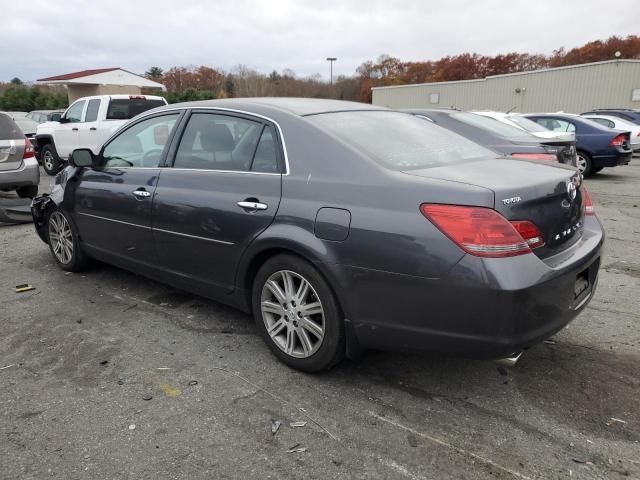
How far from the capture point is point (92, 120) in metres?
12.1

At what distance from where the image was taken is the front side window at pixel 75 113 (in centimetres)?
1246

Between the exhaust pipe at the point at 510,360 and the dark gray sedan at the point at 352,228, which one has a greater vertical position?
the dark gray sedan at the point at 352,228

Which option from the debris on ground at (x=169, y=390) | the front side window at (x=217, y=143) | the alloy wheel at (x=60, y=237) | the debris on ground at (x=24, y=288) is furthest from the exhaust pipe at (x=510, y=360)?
the debris on ground at (x=24, y=288)

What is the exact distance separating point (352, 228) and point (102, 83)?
33.4 meters

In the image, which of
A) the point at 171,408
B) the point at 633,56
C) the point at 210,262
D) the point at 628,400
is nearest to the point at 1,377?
the point at 171,408

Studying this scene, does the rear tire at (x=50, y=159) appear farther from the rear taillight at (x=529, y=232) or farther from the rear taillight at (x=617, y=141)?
the rear taillight at (x=529, y=232)

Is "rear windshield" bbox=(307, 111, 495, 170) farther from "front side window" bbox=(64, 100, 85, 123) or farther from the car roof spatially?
"front side window" bbox=(64, 100, 85, 123)

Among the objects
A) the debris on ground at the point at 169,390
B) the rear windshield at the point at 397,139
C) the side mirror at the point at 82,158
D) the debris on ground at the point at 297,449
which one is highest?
the rear windshield at the point at 397,139

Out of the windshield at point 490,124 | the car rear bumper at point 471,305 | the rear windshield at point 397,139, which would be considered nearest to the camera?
the car rear bumper at point 471,305

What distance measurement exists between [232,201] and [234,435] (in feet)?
4.61

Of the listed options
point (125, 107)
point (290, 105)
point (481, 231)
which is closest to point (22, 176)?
point (125, 107)

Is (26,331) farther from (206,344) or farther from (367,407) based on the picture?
(367,407)

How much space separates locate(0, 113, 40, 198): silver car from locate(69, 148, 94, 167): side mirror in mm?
4513

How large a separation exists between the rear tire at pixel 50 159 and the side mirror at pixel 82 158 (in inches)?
393
